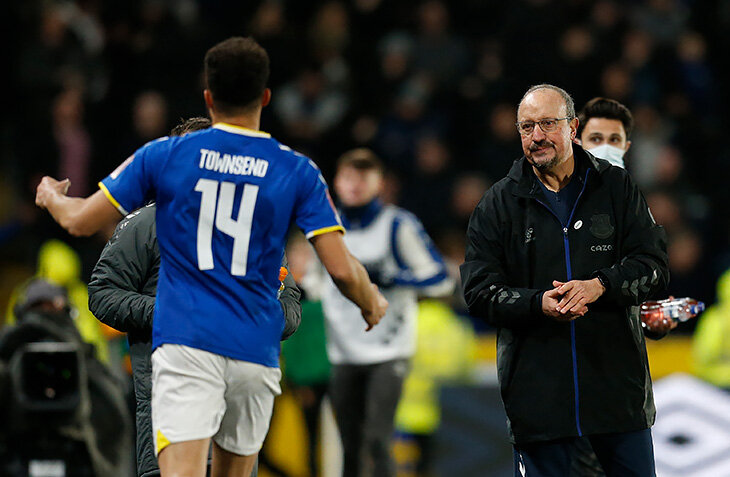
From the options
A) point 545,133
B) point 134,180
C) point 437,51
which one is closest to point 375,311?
point 134,180

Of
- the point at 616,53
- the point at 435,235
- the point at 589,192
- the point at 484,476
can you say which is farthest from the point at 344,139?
the point at 589,192

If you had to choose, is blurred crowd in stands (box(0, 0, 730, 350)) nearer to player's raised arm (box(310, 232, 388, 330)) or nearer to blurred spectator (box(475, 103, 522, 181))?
blurred spectator (box(475, 103, 522, 181))

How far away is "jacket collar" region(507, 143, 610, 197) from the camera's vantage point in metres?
5.41

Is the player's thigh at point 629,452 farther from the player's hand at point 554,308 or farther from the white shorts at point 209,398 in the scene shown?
the white shorts at point 209,398

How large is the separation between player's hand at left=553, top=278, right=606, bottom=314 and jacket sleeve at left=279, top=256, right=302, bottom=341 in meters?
1.17

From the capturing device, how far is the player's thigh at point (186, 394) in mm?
4477

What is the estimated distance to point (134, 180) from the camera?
452 centimetres

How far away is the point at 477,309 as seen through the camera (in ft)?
17.6

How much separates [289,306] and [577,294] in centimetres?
128

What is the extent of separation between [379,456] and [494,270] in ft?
12.3

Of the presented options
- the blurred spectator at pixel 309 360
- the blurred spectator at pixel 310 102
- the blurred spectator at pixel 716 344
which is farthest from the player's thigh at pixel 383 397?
the blurred spectator at pixel 310 102

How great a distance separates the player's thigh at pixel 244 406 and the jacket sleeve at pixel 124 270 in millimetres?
972

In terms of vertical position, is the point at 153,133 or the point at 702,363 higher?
the point at 153,133

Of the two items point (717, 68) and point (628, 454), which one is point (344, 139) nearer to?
point (717, 68)
